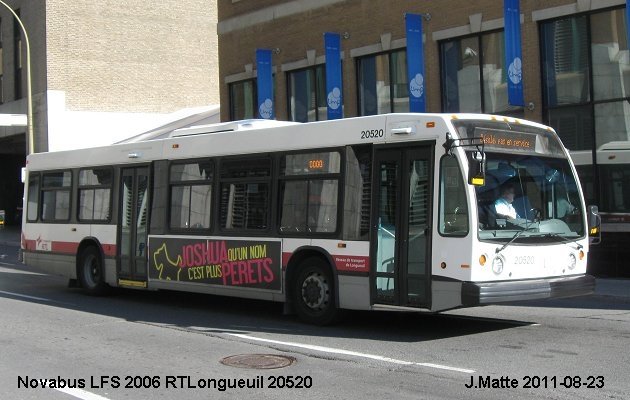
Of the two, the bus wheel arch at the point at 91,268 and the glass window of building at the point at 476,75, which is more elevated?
the glass window of building at the point at 476,75

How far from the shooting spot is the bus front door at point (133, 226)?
14188mm

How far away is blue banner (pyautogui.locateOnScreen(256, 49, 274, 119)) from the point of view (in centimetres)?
2630

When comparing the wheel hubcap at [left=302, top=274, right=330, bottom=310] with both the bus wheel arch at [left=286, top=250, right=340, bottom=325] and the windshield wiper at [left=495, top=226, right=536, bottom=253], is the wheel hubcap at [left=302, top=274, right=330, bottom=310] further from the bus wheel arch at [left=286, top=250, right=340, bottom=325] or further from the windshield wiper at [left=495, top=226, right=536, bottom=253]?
the windshield wiper at [left=495, top=226, right=536, bottom=253]

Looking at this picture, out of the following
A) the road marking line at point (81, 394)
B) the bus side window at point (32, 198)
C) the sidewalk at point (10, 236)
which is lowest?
the road marking line at point (81, 394)

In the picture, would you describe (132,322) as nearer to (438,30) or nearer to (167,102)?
(438,30)

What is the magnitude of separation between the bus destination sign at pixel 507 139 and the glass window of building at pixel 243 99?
62.5 ft

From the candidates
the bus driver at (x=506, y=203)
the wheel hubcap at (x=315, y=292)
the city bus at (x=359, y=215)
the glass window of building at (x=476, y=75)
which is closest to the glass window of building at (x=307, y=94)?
the glass window of building at (x=476, y=75)

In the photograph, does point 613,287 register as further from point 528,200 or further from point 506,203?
point 506,203

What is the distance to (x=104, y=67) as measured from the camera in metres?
40.8

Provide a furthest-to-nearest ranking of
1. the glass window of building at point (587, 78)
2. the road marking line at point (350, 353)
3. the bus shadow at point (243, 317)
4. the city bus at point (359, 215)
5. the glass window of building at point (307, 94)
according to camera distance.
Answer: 1. the glass window of building at point (307, 94)
2. the glass window of building at point (587, 78)
3. the bus shadow at point (243, 317)
4. the city bus at point (359, 215)
5. the road marking line at point (350, 353)

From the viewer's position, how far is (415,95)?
850 inches

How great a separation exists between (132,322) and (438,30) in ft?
42.7

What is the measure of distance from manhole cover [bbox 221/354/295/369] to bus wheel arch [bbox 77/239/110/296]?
276 inches

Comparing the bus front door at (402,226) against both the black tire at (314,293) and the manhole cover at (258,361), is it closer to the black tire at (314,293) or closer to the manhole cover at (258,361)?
the black tire at (314,293)
